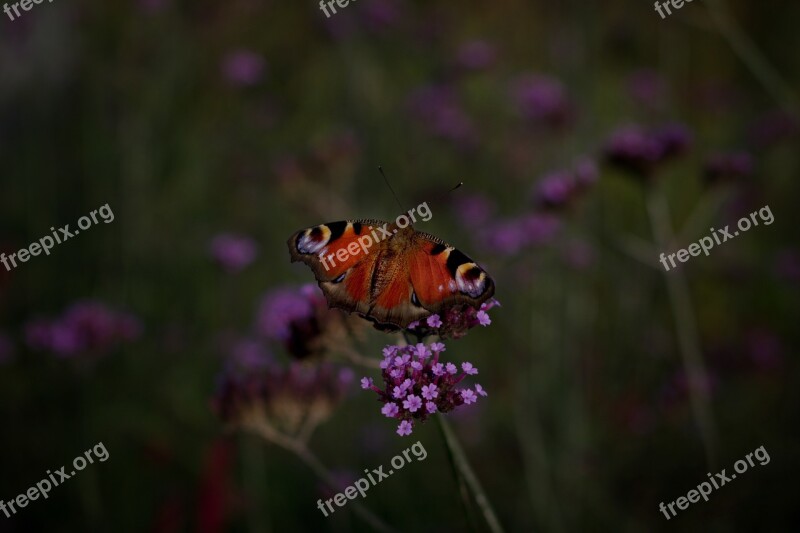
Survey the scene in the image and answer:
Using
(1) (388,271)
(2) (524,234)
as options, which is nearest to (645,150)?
(2) (524,234)

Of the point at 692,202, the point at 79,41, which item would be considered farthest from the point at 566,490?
the point at 79,41

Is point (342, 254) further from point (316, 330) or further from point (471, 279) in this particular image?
point (471, 279)

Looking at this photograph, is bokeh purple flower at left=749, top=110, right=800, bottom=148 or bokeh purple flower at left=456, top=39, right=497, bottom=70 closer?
bokeh purple flower at left=749, top=110, right=800, bottom=148

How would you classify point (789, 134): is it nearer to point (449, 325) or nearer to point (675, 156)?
point (675, 156)

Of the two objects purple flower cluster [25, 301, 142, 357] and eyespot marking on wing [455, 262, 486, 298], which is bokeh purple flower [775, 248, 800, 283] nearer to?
eyespot marking on wing [455, 262, 486, 298]

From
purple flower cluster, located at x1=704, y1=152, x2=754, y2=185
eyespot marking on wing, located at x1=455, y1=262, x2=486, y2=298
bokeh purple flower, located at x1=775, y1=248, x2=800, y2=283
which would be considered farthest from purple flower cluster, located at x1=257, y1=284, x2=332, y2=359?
bokeh purple flower, located at x1=775, y1=248, x2=800, y2=283

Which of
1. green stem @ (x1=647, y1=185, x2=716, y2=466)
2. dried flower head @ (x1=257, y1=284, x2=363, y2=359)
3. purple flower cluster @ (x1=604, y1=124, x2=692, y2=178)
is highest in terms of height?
purple flower cluster @ (x1=604, y1=124, x2=692, y2=178)
